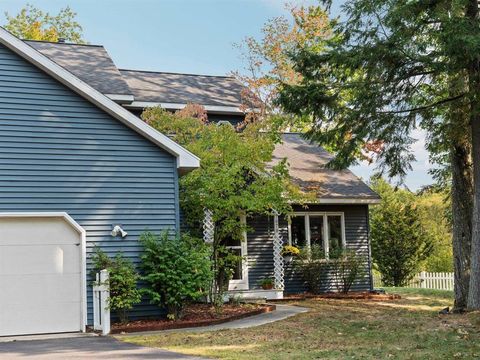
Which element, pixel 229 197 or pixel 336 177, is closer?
pixel 229 197

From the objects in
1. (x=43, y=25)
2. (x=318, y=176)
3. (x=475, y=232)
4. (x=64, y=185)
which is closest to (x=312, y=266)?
(x=318, y=176)

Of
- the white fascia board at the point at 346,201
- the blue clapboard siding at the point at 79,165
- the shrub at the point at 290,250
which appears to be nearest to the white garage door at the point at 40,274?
the blue clapboard siding at the point at 79,165

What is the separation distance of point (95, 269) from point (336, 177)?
10628mm

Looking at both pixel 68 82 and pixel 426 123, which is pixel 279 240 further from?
pixel 68 82

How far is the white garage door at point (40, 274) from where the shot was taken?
11891 millimetres

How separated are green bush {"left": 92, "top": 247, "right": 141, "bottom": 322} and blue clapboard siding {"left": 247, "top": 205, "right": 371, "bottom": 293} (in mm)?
5935

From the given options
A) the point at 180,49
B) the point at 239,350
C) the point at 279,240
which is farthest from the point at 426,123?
the point at 180,49

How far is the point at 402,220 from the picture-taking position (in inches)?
1035

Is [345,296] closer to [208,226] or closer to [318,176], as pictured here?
[318,176]

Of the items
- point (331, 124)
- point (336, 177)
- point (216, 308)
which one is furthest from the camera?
point (336, 177)

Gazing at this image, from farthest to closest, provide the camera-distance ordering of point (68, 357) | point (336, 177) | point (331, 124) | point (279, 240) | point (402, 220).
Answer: point (402, 220) < point (336, 177) < point (279, 240) < point (331, 124) < point (68, 357)

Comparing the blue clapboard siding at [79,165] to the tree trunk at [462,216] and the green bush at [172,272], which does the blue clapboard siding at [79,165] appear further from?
the tree trunk at [462,216]

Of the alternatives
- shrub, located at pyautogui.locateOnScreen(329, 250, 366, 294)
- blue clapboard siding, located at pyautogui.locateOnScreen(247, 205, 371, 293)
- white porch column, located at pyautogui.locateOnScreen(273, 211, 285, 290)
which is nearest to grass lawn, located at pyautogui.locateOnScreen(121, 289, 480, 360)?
white porch column, located at pyautogui.locateOnScreen(273, 211, 285, 290)

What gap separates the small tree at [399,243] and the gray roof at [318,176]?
538 centimetres
